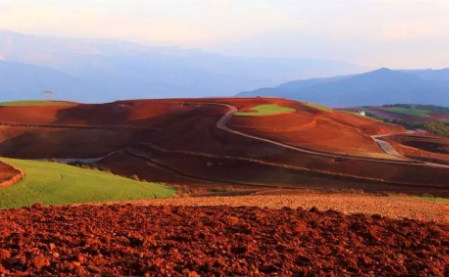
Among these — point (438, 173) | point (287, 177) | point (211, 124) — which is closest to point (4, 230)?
point (287, 177)

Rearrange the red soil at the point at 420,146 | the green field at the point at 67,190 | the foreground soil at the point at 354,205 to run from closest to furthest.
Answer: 1. the foreground soil at the point at 354,205
2. the green field at the point at 67,190
3. the red soil at the point at 420,146

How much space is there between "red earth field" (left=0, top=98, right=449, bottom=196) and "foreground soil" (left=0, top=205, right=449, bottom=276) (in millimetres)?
24142

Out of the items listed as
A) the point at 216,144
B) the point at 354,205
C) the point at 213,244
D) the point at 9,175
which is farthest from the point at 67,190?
the point at 216,144

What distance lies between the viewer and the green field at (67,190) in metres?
20.5

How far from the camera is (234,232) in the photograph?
489 inches

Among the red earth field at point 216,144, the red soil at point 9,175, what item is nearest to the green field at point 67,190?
the red soil at point 9,175

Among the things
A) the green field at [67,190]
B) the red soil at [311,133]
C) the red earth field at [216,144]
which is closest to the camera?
the green field at [67,190]

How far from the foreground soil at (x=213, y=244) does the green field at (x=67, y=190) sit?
5354mm

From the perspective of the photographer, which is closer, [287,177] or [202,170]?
[287,177]

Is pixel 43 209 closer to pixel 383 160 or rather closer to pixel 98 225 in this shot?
pixel 98 225

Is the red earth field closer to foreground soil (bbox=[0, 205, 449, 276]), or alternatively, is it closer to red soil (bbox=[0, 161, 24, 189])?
red soil (bbox=[0, 161, 24, 189])

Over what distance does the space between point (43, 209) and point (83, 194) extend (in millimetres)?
6573

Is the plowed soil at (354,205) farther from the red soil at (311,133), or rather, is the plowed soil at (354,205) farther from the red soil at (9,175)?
the red soil at (311,133)

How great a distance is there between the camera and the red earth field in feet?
131
